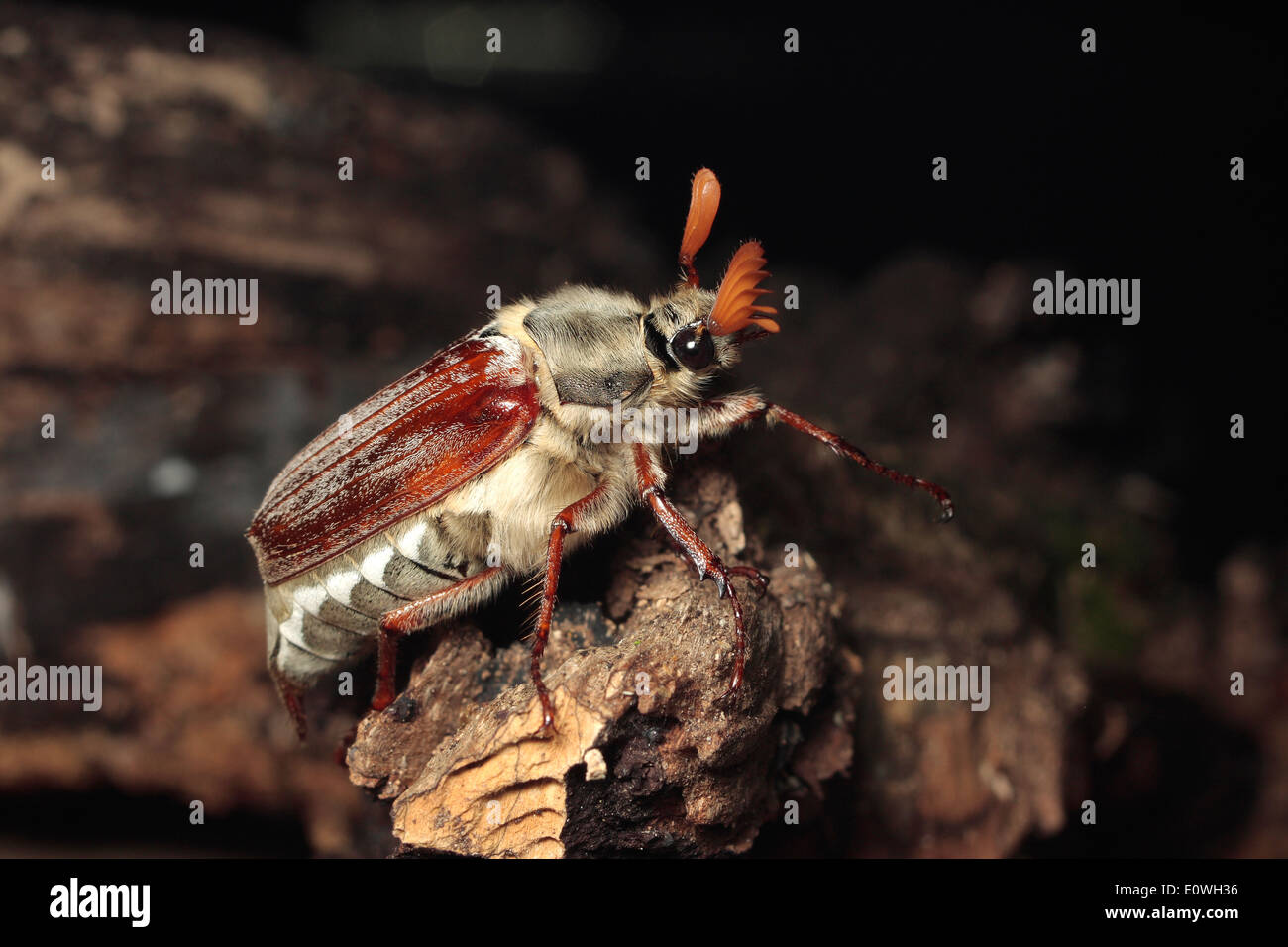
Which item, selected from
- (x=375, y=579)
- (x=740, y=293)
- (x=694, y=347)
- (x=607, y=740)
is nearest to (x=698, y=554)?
(x=607, y=740)

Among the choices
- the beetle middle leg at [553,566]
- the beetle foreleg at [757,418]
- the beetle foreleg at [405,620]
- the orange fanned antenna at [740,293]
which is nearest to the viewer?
the beetle middle leg at [553,566]

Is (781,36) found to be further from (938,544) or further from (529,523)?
(529,523)

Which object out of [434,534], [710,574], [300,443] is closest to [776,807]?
[710,574]

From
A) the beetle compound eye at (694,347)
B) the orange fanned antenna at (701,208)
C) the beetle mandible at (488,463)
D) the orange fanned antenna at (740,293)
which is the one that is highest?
the orange fanned antenna at (701,208)

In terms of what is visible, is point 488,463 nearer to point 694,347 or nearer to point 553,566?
point 553,566

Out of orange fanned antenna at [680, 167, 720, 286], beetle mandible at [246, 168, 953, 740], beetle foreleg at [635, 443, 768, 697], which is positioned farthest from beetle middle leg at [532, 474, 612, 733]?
orange fanned antenna at [680, 167, 720, 286]

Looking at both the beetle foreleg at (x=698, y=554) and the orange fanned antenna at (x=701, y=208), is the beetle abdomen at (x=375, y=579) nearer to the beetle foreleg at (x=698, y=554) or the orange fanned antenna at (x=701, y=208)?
the beetle foreleg at (x=698, y=554)

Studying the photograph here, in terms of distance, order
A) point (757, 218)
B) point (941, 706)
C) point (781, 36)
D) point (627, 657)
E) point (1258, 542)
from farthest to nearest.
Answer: point (757, 218) < point (781, 36) < point (1258, 542) < point (941, 706) < point (627, 657)

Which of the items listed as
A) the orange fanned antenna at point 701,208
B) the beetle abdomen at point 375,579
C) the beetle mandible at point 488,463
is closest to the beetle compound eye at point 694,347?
the beetle mandible at point 488,463
